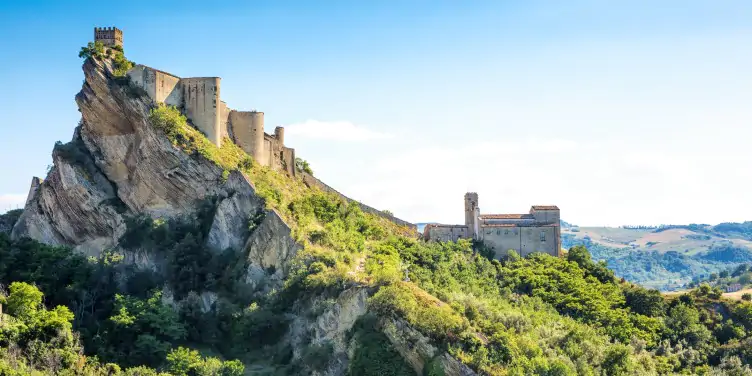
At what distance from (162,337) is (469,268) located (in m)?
24.3

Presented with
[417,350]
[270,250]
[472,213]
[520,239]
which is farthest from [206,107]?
[520,239]

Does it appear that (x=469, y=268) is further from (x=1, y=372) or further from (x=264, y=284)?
(x=1, y=372)

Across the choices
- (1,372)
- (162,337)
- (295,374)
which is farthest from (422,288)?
(1,372)

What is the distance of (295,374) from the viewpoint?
51.3 m

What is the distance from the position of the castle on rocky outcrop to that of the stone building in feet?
55.2

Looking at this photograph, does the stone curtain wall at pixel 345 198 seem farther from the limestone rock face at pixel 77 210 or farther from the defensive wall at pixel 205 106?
the limestone rock face at pixel 77 210

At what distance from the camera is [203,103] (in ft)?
210

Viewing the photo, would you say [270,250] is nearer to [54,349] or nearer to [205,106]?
[205,106]

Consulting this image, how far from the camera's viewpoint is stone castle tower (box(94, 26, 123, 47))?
6644 cm

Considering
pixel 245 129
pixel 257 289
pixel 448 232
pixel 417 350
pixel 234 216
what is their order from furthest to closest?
pixel 448 232, pixel 245 129, pixel 234 216, pixel 257 289, pixel 417 350

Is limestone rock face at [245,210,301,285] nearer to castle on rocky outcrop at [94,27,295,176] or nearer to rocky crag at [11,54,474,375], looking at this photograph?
rocky crag at [11,54,474,375]

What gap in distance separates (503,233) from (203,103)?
89.6ft

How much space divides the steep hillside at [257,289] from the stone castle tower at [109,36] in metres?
2.60

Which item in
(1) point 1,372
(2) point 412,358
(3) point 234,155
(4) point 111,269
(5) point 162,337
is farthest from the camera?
(3) point 234,155
